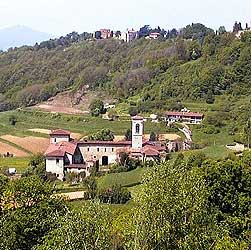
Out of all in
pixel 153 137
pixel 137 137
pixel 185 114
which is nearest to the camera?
pixel 137 137

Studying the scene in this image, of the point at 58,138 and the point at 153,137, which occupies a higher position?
the point at 58,138

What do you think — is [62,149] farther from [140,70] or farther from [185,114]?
[140,70]

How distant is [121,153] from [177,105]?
2019 cm

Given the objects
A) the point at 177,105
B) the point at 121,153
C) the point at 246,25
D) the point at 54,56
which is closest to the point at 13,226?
the point at 121,153

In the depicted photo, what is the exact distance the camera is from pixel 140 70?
8312 centimetres

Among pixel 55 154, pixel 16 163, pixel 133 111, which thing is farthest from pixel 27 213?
pixel 133 111

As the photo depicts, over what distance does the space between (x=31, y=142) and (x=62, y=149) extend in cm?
1280

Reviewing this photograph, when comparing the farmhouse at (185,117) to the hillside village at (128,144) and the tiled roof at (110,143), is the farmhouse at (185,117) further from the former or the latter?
the tiled roof at (110,143)

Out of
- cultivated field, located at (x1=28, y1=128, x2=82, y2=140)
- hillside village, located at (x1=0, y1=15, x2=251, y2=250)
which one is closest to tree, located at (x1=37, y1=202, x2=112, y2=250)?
hillside village, located at (x1=0, y1=15, x2=251, y2=250)

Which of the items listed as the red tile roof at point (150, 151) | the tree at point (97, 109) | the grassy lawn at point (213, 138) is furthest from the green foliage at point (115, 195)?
the tree at point (97, 109)

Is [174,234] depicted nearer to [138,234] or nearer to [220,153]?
[138,234]

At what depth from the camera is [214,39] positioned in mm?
84500

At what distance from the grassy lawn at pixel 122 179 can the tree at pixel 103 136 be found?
40.7ft

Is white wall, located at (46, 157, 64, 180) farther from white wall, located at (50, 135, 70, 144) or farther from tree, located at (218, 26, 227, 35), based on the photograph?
tree, located at (218, 26, 227, 35)
